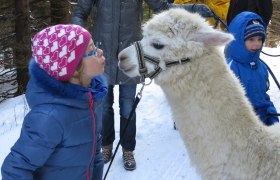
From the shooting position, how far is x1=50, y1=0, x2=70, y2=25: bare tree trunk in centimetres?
798

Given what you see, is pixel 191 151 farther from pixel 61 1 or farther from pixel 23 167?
pixel 61 1

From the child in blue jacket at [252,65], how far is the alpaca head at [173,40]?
0.72 metres

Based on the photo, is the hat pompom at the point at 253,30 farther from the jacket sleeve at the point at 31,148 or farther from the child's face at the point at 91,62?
the jacket sleeve at the point at 31,148

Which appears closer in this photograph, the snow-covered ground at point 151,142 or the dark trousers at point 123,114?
the dark trousers at point 123,114

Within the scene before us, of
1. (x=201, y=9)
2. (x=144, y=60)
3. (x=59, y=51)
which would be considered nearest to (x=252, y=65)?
(x=201, y=9)

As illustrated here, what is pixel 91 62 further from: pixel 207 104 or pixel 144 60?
pixel 207 104

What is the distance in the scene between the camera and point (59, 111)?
5.55ft

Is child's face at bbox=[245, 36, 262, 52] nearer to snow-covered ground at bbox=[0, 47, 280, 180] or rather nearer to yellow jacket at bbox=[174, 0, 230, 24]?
snow-covered ground at bbox=[0, 47, 280, 180]

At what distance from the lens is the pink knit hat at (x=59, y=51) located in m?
1.69

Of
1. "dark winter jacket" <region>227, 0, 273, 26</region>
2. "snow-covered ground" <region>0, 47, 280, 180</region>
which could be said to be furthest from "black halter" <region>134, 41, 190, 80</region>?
"dark winter jacket" <region>227, 0, 273, 26</region>

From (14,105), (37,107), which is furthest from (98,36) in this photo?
(14,105)

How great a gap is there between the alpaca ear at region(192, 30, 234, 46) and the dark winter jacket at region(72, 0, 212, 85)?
3.73 feet

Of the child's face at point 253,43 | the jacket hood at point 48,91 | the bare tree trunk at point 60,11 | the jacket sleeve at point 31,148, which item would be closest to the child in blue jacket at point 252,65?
the child's face at point 253,43

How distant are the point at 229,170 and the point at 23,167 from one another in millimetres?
1067
